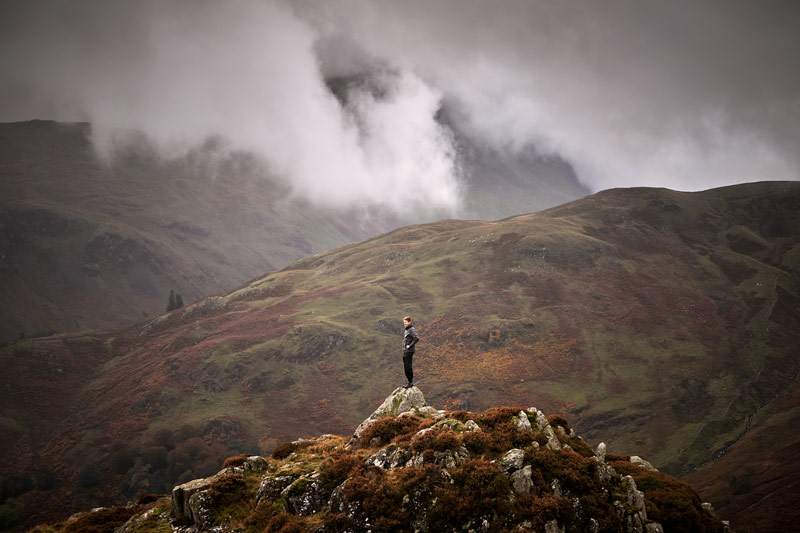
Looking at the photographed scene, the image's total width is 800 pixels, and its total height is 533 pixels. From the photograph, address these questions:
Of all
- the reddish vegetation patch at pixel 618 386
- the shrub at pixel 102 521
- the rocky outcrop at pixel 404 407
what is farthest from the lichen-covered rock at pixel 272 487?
the reddish vegetation patch at pixel 618 386

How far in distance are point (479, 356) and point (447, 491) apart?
79.5 m

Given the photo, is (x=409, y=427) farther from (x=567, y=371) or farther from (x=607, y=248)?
(x=607, y=248)

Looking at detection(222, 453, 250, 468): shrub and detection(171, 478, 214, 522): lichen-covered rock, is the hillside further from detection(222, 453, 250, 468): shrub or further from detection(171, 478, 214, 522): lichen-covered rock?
detection(171, 478, 214, 522): lichen-covered rock

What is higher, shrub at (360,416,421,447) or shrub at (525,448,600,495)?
shrub at (360,416,421,447)

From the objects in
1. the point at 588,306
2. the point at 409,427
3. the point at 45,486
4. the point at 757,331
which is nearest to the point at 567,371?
the point at 588,306

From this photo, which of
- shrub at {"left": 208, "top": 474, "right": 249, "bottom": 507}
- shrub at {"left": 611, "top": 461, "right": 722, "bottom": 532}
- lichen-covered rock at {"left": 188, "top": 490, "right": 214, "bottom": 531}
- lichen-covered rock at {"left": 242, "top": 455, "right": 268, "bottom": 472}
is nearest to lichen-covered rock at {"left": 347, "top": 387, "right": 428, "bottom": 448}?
lichen-covered rock at {"left": 242, "top": 455, "right": 268, "bottom": 472}

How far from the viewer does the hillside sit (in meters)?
69.1

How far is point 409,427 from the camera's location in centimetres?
1989

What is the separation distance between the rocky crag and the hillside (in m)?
42.4

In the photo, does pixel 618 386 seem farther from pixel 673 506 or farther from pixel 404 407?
pixel 673 506

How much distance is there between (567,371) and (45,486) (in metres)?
96.5

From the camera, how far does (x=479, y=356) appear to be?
9169cm

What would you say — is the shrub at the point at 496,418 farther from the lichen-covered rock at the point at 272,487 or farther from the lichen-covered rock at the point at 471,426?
the lichen-covered rock at the point at 272,487

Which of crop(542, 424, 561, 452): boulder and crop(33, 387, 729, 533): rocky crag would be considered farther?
crop(542, 424, 561, 452): boulder
